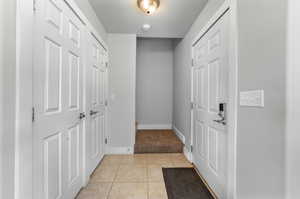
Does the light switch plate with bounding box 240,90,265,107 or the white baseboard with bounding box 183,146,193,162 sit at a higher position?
the light switch plate with bounding box 240,90,265,107

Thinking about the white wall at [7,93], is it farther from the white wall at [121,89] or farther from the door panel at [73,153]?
the white wall at [121,89]

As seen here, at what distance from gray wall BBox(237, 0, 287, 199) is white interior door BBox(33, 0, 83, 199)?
5.05 feet

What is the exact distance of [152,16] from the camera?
2.37 metres

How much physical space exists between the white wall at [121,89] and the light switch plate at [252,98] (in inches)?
82.5

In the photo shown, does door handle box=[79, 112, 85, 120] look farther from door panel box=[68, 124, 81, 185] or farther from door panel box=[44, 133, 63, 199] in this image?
door panel box=[44, 133, 63, 199]

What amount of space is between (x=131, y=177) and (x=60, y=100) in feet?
4.70

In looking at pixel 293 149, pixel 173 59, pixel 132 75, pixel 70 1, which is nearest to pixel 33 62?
pixel 70 1

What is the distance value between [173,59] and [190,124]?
97.7 inches

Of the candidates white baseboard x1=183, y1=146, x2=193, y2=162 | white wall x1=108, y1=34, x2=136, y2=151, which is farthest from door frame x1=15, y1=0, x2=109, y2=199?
white baseboard x1=183, y1=146, x2=193, y2=162

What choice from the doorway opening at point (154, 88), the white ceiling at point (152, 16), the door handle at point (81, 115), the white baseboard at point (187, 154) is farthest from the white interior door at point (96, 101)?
the doorway opening at point (154, 88)

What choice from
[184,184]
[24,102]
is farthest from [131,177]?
[24,102]

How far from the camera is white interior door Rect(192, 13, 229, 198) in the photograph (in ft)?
5.24

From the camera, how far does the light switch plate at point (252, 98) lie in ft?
3.46

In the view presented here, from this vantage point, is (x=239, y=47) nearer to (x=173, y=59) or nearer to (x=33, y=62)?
(x=33, y=62)
